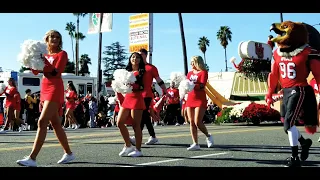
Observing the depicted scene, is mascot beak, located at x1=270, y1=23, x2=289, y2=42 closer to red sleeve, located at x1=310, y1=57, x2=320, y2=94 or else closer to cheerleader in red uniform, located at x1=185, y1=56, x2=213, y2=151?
red sleeve, located at x1=310, y1=57, x2=320, y2=94

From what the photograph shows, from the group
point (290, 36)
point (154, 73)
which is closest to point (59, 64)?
point (154, 73)

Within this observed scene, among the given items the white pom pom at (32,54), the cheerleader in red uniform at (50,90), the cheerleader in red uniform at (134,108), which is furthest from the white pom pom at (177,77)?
the white pom pom at (32,54)

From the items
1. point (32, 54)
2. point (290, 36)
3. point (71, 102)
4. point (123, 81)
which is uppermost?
point (290, 36)

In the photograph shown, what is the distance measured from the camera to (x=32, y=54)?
628cm

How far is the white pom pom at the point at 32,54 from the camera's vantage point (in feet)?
20.5

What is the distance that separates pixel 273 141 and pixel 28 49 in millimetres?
6414

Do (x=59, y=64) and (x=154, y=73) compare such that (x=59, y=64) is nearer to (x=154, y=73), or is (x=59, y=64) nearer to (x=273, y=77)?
(x=154, y=73)

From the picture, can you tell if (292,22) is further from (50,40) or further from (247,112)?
(247,112)

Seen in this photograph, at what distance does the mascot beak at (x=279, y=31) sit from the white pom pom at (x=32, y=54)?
318 centimetres

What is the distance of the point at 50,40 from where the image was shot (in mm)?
6617

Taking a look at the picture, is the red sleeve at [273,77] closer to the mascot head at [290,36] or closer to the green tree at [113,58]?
the mascot head at [290,36]

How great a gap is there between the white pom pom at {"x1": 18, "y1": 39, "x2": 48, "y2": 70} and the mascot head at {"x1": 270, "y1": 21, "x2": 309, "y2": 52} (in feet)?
10.6

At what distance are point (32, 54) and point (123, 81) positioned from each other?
5.63 ft
